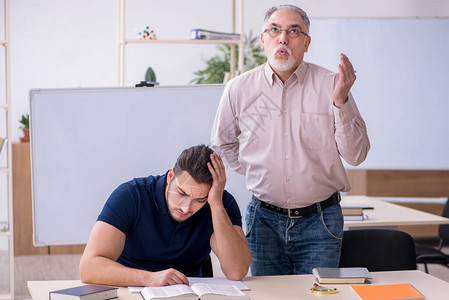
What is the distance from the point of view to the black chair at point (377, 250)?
2488mm

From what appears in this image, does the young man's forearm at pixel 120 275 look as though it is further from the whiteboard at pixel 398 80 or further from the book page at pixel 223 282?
the whiteboard at pixel 398 80

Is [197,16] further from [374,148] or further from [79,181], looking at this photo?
[79,181]

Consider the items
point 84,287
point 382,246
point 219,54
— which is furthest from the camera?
point 219,54

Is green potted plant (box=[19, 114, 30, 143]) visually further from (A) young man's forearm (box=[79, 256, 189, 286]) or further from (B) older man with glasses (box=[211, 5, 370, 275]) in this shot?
(A) young man's forearm (box=[79, 256, 189, 286])

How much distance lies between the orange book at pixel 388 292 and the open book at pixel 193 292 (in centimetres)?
36

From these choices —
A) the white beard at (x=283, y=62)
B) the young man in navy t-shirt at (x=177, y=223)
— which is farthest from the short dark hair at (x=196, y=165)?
the white beard at (x=283, y=62)

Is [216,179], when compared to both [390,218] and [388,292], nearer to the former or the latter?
[388,292]

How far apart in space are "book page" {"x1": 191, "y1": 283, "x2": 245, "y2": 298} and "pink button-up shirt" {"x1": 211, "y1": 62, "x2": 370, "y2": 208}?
590 mm

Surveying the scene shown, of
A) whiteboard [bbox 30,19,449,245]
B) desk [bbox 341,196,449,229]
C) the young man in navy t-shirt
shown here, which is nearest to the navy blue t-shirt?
the young man in navy t-shirt

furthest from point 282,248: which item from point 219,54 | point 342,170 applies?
point 219,54

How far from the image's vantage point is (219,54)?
6699mm

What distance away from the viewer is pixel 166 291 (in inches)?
66.9

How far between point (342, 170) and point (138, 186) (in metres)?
0.80

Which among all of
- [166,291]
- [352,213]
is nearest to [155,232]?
[166,291]
